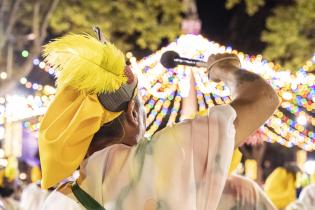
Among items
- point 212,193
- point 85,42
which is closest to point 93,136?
point 85,42

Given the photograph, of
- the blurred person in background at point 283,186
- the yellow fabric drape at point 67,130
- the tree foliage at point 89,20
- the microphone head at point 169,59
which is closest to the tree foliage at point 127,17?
the tree foliage at point 89,20

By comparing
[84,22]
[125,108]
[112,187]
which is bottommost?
[84,22]

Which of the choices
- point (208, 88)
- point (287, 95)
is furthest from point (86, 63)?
point (287, 95)

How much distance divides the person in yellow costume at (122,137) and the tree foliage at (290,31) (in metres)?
13.6

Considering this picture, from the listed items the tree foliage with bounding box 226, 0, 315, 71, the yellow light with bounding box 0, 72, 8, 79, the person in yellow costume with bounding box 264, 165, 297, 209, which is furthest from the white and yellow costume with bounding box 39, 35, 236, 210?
the tree foliage with bounding box 226, 0, 315, 71

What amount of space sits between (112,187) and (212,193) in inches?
13.0

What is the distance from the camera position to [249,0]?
16.0 meters

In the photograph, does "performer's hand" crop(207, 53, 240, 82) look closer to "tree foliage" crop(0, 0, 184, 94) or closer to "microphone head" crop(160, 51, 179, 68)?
"microphone head" crop(160, 51, 179, 68)

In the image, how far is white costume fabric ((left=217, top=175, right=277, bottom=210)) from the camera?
411cm

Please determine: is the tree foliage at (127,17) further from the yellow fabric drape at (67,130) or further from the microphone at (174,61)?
the yellow fabric drape at (67,130)

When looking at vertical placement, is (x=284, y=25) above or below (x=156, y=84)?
below

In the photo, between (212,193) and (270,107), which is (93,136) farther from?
(270,107)

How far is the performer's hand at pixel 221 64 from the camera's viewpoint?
94.2 inches

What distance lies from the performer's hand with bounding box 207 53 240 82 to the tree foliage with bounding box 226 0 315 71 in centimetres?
1351
